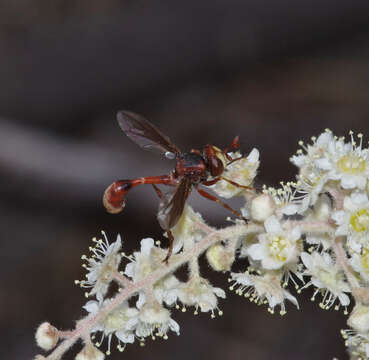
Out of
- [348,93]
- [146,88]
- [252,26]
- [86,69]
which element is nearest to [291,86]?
[348,93]

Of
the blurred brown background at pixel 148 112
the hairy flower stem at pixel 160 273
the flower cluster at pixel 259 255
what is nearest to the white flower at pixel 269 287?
the flower cluster at pixel 259 255

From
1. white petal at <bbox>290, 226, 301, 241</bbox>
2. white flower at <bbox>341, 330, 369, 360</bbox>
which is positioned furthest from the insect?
white flower at <bbox>341, 330, 369, 360</bbox>

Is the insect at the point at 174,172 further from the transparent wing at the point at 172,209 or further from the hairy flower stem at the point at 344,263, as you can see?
the hairy flower stem at the point at 344,263

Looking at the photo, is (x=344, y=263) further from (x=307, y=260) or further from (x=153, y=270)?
(x=153, y=270)

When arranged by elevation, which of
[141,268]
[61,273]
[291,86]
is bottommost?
[141,268]

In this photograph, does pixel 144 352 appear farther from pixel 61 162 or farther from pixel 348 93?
pixel 348 93

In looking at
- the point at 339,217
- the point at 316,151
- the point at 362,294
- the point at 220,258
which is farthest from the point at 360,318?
the point at 316,151

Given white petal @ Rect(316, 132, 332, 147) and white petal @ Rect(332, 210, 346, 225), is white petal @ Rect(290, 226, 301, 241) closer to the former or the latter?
white petal @ Rect(332, 210, 346, 225)
